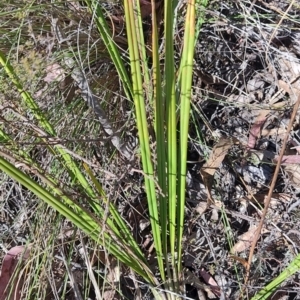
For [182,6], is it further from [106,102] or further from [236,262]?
[236,262]

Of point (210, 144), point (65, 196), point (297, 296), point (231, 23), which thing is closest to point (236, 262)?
point (297, 296)

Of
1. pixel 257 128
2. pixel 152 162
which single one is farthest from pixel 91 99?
pixel 257 128

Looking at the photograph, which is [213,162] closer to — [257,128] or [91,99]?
[257,128]

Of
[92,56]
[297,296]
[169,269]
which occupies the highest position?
[92,56]

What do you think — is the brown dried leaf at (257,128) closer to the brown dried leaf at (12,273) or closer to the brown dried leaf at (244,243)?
the brown dried leaf at (244,243)

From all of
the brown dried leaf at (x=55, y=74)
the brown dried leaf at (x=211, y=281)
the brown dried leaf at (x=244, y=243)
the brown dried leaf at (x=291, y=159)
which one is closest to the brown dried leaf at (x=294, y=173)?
the brown dried leaf at (x=291, y=159)

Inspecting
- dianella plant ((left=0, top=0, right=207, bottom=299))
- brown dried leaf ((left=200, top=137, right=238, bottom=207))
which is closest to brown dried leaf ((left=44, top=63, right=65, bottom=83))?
dianella plant ((left=0, top=0, right=207, bottom=299))

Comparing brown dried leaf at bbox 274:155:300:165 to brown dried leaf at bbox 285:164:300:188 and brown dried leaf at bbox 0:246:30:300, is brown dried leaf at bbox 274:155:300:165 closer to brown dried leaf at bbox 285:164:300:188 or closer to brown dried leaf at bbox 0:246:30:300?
brown dried leaf at bbox 285:164:300:188

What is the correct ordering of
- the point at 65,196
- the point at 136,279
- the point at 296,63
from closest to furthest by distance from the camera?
the point at 65,196
the point at 136,279
the point at 296,63
